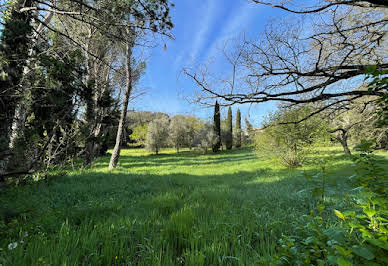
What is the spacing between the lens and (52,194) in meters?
3.98

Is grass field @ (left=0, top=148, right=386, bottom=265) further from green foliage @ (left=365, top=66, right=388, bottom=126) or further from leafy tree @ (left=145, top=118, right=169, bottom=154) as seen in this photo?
leafy tree @ (left=145, top=118, right=169, bottom=154)

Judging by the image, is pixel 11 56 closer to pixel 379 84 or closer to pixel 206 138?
pixel 379 84

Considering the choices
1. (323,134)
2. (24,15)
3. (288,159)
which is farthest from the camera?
(288,159)

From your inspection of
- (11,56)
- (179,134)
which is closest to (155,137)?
(179,134)

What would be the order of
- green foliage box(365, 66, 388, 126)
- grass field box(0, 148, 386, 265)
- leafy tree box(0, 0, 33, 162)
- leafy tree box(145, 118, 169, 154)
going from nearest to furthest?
green foliage box(365, 66, 388, 126) < grass field box(0, 148, 386, 265) < leafy tree box(0, 0, 33, 162) < leafy tree box(145, 118, 169, 154)

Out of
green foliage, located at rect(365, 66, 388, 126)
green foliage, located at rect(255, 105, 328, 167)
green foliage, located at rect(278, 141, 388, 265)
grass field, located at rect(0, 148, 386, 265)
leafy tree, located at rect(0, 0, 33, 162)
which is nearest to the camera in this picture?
green foliage, located at rect(278, 141, 388, 265)

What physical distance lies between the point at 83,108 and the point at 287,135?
9.97m

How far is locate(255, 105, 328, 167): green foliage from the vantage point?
884cm

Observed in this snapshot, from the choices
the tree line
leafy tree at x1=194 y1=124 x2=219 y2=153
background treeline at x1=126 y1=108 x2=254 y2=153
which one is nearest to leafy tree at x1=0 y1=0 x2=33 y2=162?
background treeline at x1=126 y1=108 x2=254 y2=153

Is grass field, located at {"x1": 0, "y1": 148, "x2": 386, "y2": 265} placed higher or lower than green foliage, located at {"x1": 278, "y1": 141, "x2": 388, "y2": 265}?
lower

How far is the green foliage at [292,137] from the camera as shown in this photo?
8844 millimetres

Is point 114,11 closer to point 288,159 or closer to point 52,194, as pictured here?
point 52,194

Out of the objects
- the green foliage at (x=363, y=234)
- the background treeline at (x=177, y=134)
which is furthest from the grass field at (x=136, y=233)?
the background treeline at (x=177, y=134)

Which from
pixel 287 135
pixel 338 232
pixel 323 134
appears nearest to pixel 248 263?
pixel 338 232
